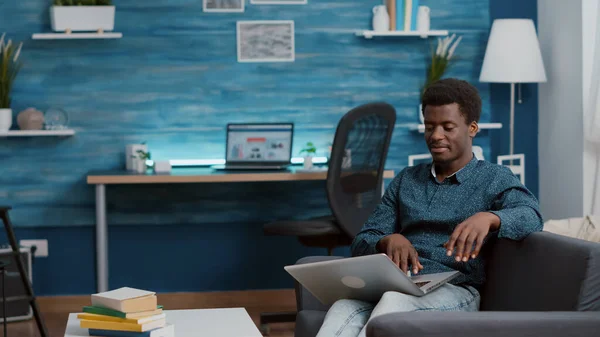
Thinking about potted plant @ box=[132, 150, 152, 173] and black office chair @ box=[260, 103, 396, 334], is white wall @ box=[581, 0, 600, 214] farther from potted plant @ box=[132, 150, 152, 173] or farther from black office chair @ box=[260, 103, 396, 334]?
potted plant @ box=[132, 150, 152, 173]

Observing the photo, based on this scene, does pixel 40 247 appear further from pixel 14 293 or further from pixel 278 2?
pixel 278 2

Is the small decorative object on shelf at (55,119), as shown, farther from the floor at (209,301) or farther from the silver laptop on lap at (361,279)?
the silver laptop on lap at (361,279)

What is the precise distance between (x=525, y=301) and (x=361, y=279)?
42cm

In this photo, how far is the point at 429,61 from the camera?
498 centimetres

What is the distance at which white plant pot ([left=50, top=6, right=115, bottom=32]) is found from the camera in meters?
4.68

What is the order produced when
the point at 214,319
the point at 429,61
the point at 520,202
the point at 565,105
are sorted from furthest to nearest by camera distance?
the point at 429,61 → the point at 565,105 → the point at 214,319 → the point at 520,202

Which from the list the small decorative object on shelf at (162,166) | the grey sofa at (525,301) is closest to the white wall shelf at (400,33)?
the small decorative object on shelf at (162,166)

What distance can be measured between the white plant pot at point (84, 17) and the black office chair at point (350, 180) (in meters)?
1.40

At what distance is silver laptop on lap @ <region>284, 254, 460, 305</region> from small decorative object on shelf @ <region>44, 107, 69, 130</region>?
2581mm

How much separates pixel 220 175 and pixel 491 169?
6.57ft

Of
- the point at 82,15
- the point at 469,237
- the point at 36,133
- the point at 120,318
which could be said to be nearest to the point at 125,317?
the point at 120,318

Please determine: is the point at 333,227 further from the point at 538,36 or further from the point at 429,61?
the point at 538,36

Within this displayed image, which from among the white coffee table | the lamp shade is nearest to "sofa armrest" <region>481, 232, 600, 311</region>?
the white coffee table

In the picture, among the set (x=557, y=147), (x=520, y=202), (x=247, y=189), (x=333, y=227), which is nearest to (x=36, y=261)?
(x=247, y=189)
